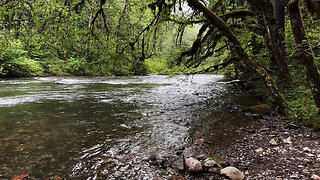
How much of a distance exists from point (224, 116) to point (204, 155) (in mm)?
3762

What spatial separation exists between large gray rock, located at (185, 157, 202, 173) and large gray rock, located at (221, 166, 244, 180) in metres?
0.37

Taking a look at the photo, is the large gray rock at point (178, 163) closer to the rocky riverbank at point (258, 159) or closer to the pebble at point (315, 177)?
the rocky riverbank at point (258, 159)

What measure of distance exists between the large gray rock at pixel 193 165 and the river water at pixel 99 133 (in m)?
0.56

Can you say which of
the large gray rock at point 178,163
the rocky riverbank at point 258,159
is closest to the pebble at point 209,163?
the rocky riverbank at point 258,159

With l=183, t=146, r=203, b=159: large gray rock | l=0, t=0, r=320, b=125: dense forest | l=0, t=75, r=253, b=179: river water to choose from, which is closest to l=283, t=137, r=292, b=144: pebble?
l=0, t=0, r=320, b=125: dense forest

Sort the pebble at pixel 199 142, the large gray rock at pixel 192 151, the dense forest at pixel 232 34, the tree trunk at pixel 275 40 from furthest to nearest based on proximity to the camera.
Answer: the tree trunk at pixel 275 40, the dense forest at pixel 232 34, the pebble at pixel 199 142, the large gray rock at pixel 192 151

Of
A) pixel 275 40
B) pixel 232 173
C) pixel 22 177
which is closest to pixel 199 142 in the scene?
pixel 232 173

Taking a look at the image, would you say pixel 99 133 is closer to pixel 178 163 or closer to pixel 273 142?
pixel 178 163

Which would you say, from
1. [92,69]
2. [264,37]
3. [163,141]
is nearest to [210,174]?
[163,141]

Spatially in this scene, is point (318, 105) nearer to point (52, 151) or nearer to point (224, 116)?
point (224, 116)

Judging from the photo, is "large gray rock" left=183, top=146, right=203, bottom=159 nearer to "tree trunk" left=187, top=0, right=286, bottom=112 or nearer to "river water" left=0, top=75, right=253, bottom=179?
"river water" left=0, top=75, right=253, bottom=179

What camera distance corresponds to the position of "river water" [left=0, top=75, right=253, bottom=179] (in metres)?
Result: 4.47

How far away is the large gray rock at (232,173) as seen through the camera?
152 inches

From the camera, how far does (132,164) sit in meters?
4.58
